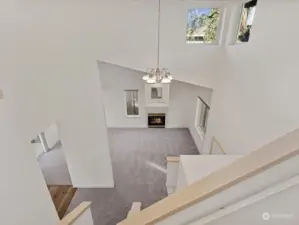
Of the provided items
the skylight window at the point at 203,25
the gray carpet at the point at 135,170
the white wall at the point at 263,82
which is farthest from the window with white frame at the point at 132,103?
the white wall at the point at 263,82

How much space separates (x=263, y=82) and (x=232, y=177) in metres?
2.77

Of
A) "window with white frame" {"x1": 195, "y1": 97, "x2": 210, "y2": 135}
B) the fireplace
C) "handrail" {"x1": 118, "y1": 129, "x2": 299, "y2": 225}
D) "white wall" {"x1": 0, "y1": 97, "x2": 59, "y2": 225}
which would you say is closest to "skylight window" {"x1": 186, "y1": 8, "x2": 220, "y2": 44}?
"window with white frame" {"x1": 195, "y1": 97, "x2": 210, "y2": 135}

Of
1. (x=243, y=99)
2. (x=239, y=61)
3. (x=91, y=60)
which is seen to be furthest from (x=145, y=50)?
(x=243, y=99)

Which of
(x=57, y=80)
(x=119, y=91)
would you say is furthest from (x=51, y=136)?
(x=57, y=80)

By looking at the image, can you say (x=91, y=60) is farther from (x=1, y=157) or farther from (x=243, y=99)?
(x=243, y=99)

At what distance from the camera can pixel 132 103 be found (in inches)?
340

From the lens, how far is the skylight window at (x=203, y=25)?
4.41 meters

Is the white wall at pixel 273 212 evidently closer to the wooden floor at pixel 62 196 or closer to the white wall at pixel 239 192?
the white wall at pixel 239 192

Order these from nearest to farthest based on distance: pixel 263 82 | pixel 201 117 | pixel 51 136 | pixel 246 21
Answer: pixel 263 82 < pixel 246 21 < pixel 51 136 < pixel 201 117

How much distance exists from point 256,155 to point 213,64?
14.1ft

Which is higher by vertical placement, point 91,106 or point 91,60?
point 91,60

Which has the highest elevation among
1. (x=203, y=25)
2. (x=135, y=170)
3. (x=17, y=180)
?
(x=203, y=25)

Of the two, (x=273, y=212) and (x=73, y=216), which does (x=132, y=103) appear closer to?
(x=73, y=216)

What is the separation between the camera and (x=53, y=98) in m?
3.83
